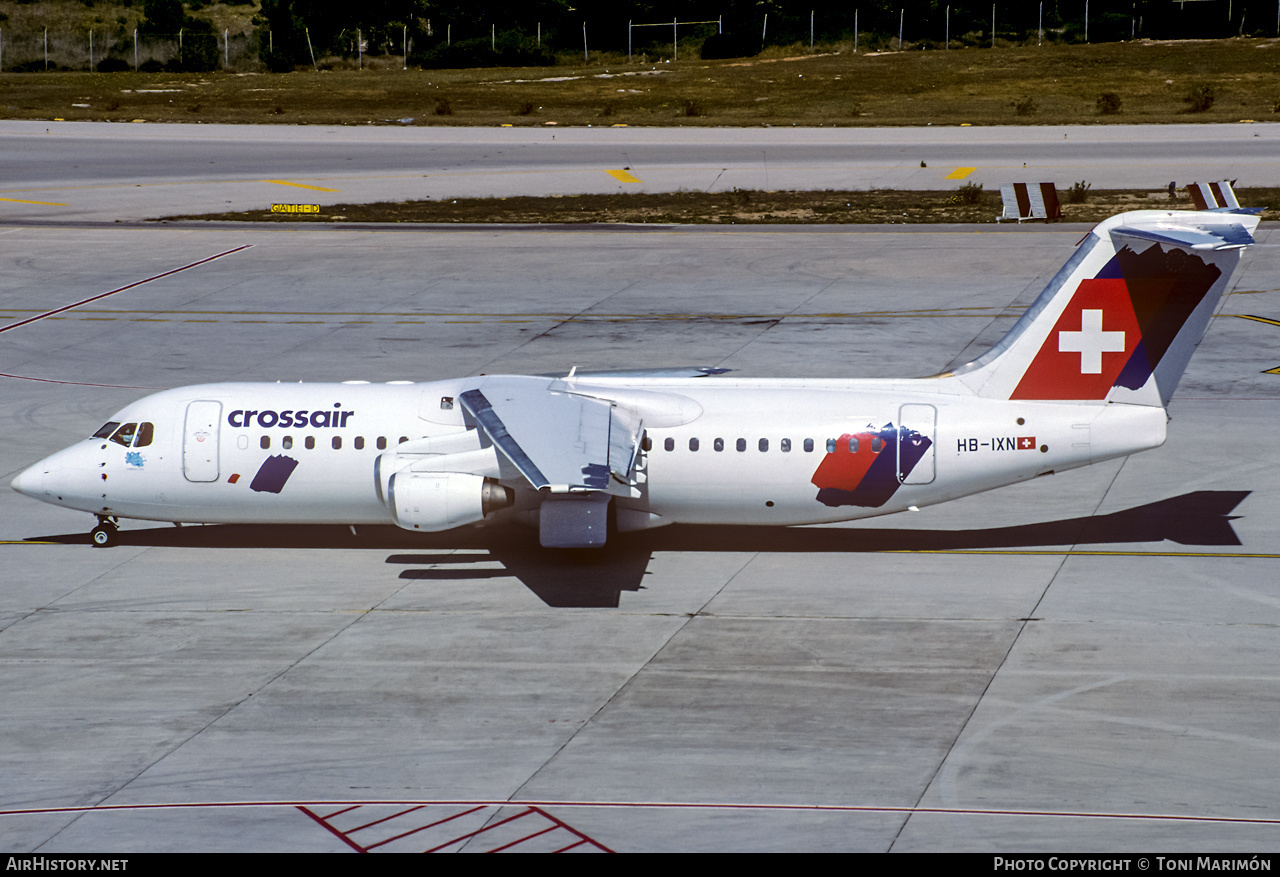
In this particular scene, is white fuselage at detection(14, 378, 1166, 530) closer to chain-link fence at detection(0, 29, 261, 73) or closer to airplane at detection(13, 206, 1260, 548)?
airplane at detection(13, 206, 1260, 548)

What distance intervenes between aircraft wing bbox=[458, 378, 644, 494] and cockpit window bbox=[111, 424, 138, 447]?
6.50 metres

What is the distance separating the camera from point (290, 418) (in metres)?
27.4

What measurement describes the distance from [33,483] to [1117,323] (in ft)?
66.4

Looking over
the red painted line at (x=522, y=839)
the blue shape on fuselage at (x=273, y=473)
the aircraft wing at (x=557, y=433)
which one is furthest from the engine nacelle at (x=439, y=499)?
the red painted line at (x=522, y=839)

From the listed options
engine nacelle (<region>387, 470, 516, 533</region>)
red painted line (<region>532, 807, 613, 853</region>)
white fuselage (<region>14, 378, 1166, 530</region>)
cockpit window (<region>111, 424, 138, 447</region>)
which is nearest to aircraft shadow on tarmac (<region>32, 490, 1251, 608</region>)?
white fuselage (<region>14, 378, 1166, 530</region>)

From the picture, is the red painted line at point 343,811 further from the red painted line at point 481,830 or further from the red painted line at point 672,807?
the red painted line at point 481,830

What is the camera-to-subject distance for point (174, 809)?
1761 centimetres

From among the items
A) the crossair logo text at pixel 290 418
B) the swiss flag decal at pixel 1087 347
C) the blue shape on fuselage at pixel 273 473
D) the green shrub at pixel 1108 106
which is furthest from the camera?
the green shrub at pixel 1108 106

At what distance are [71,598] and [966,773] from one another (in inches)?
612

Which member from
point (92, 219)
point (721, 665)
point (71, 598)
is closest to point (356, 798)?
point (721, 665)

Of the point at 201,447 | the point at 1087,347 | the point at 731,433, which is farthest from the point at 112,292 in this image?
the point at 1087,347

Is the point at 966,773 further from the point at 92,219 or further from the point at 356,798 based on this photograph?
the point at 92,219

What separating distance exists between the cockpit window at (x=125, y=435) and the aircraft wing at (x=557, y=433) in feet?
21.3

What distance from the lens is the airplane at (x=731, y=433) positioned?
84.6 feet
